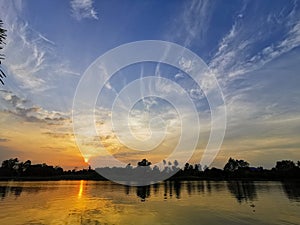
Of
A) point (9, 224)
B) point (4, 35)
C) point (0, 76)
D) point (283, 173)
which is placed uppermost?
point (283, 173)

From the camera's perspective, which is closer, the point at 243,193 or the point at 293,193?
the point at 293,193

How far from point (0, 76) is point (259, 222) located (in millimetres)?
34812

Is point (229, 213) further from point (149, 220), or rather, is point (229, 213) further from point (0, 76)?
point (0, 76)

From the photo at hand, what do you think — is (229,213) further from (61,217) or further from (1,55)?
(1,55)

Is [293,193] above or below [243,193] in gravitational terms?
above

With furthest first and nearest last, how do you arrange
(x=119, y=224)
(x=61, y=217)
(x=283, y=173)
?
(x=283, y=173) → (x=61, y=217) → (x=119, y=224)

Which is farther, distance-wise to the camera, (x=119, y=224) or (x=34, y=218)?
(x=34, y=218)

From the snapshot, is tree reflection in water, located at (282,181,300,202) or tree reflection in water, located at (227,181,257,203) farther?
tree reflection in water, located at (282,181,300,202)

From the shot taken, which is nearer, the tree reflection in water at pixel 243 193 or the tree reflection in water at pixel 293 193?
the tree reflection in water at pixel 243 193

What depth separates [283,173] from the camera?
191750mm

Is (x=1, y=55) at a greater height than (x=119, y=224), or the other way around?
(x=1, y=55)

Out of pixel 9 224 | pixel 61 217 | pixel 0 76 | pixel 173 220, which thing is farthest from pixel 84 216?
pixel 0 76

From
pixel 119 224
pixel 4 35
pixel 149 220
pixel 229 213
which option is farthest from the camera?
pixel 229 213

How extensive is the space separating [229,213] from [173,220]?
1162 centimetres
